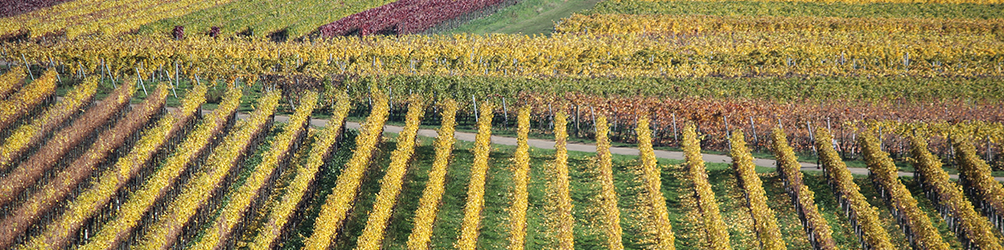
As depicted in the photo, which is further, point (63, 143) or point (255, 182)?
point (63, 143)

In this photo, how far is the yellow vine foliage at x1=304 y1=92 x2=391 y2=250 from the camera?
45219 millimetres

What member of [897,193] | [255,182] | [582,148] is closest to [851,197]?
[897,193]

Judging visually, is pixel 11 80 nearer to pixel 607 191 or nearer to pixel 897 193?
pixel 607 191

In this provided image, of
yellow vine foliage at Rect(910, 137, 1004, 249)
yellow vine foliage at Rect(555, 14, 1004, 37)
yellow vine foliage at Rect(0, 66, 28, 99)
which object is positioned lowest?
yellow vine foliage at Rect(910, 137, 1004, 249)

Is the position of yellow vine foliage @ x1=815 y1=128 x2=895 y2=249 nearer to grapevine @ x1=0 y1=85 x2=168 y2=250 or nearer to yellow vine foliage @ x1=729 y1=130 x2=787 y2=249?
yellow vine foliage @ x1=729 y1=130 x2=787 y2=249

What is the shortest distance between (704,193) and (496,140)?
47.2 feet

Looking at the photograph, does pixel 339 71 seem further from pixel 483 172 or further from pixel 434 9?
pixel 434 9

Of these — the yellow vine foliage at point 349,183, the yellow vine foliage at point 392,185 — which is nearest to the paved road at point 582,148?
the yellow vine foliage at point 392,185

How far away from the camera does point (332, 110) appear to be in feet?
214

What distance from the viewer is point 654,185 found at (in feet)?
168

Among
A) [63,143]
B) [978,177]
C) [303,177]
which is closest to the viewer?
[303,177]

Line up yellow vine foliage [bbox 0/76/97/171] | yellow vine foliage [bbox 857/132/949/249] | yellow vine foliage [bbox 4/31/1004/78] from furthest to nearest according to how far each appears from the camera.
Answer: yellow vine foliage [bbox 4/31/1004/78], yellow vine foliage [bbox 0/76/97/171], yellow vine foliage [bbox 857/132/949/249]

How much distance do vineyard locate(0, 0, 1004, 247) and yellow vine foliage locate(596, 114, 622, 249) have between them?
0.48 ft

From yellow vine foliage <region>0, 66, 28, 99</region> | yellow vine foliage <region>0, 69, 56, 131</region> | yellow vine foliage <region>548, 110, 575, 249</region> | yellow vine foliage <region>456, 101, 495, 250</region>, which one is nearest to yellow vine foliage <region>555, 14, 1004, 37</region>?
yellow vine foliage <region>548, 110, 575, 249</region>
